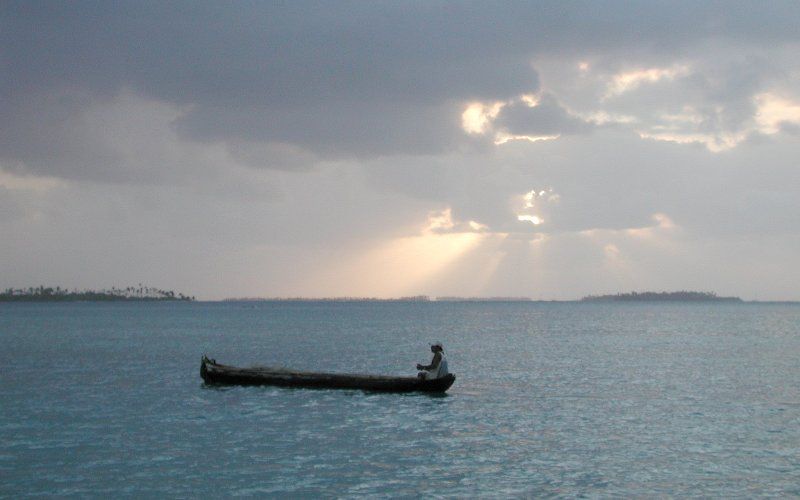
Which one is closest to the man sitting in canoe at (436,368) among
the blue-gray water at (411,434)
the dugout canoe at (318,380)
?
the dugout canoe at (318,380)

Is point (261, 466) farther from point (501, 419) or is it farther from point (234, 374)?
point (234, 374)

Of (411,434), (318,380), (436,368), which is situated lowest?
(411,434)

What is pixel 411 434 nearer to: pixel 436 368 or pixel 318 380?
pixel 436 368

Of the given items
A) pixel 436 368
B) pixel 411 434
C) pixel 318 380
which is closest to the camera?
pixel 411 434

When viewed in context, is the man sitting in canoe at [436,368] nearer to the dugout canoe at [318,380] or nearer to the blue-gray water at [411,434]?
the dugout canoe at [318,380]

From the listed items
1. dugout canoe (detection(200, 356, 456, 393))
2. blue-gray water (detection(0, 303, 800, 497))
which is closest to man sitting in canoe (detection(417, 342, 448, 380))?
dugout canoe (detection(200, 356, 456, 393))

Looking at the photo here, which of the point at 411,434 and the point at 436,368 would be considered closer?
the point at 411,434

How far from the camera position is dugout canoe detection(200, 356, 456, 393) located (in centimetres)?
4494

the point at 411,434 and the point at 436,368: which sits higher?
the point at 436,368

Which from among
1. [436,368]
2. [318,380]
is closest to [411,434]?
[436,368]

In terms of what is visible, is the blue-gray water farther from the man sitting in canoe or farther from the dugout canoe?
the man sitting in canoe

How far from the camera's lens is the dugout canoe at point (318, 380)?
147ft

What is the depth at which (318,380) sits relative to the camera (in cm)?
4684

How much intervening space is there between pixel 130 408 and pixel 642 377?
121 feet
